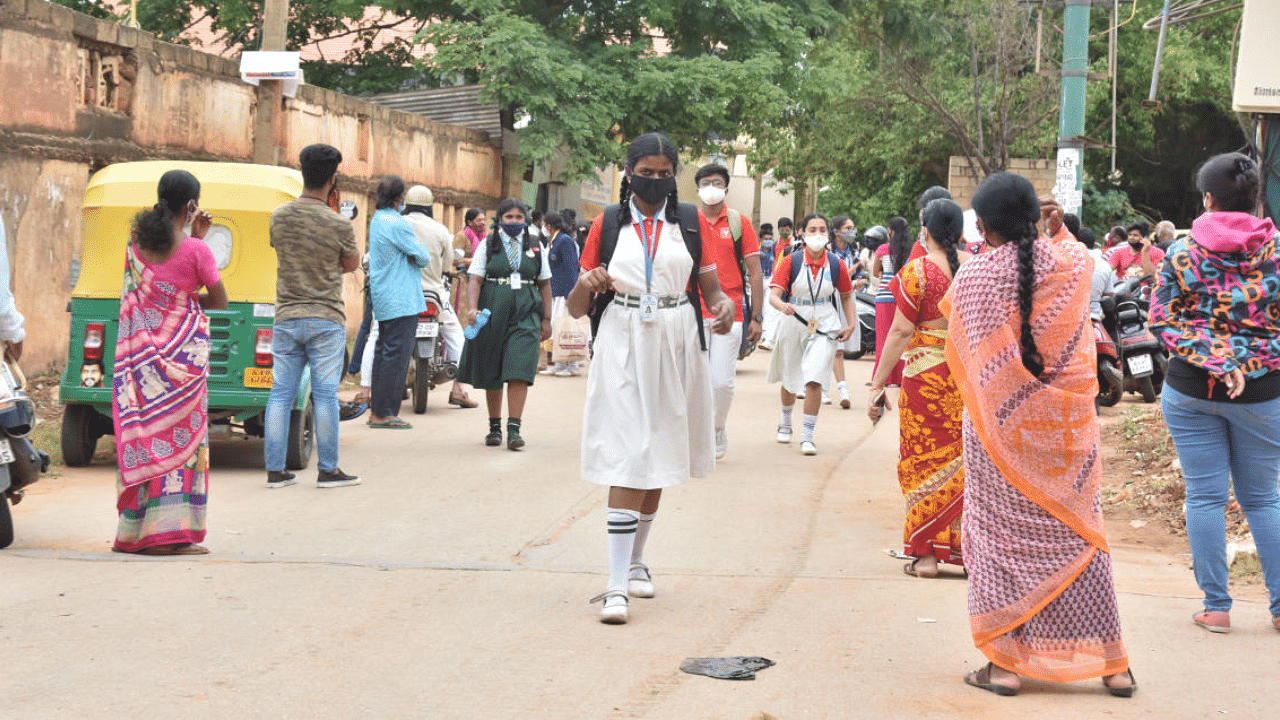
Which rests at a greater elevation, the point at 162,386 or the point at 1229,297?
the point at 1229,297

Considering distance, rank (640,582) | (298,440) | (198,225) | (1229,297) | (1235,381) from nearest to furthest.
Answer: (1235,381) → (1229,297) → (640,582) → (198,225) → (298,440)

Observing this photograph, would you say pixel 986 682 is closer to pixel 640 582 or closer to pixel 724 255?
pixel 640 582

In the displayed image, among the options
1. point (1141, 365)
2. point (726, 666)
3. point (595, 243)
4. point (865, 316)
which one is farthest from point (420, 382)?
point (865, 316)

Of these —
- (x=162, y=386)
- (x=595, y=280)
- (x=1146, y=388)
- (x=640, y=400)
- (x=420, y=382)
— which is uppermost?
(x=595, y=280)

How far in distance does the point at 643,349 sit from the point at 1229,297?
2.29 m

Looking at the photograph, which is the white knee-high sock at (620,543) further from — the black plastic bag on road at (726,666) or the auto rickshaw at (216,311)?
the auto rickshaw at (216,311)

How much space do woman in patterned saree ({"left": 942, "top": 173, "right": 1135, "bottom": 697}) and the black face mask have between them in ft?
4.70

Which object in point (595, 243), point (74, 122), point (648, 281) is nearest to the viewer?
point (648, 281)

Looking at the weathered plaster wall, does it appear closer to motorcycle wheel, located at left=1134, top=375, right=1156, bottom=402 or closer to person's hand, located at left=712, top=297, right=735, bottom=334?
person's hand, located at left=712, top=297, right=735, bottom=334

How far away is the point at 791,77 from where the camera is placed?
2756 cm

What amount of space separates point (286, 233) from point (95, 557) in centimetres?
270

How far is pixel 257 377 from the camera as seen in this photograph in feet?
30.7

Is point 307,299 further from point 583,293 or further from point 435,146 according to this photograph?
point 435,146

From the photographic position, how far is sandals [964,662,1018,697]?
4.81 m
